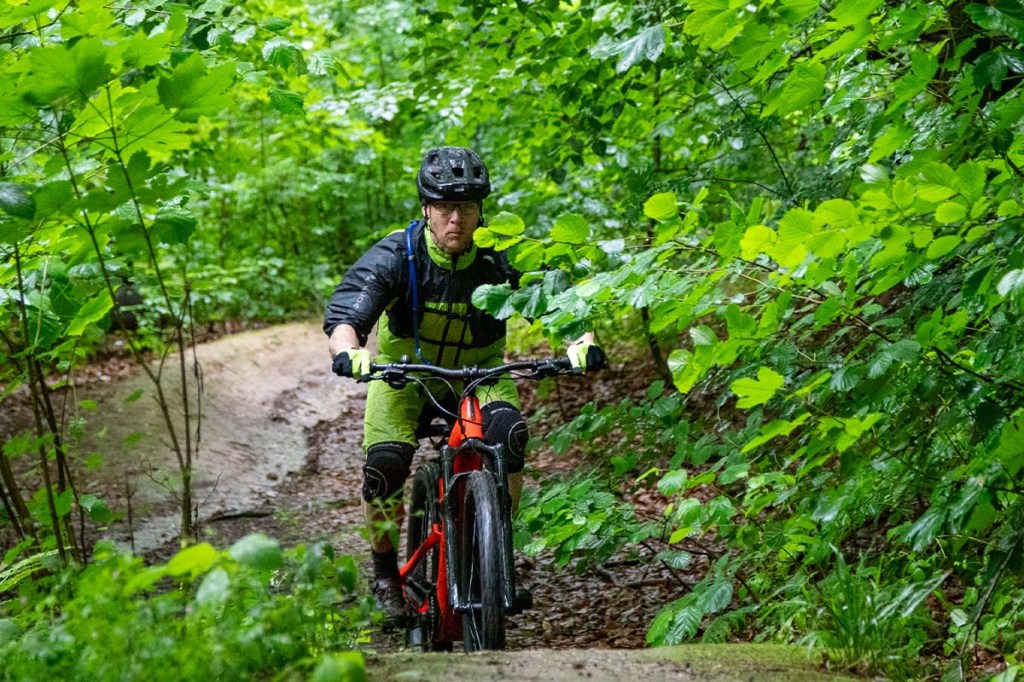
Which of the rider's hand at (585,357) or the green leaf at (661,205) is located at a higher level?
the green leaf at (661,205)

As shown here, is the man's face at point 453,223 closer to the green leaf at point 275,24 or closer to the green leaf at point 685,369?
the green leaf at point 275,24

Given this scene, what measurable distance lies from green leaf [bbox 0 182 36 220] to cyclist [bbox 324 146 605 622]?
160cm

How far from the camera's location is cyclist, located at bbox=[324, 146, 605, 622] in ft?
14.0

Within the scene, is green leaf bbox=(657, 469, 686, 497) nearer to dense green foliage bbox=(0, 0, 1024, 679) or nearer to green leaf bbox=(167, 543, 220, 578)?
dense green foliage bbox=(0, 0, 1024, 679)

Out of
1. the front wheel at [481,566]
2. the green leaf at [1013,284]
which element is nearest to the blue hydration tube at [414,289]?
the front wheel at [481,566]

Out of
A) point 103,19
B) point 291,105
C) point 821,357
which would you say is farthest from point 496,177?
point 103,19

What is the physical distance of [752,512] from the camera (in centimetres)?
383

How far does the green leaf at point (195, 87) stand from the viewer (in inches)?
102

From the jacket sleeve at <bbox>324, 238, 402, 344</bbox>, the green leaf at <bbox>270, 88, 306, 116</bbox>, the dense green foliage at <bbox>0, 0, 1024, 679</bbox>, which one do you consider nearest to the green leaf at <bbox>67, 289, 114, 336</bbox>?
the dense green foliage at <bbox>0, 0, 1024, 679</bbox>

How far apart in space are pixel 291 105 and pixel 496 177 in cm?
485

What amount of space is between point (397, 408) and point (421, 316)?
443mm

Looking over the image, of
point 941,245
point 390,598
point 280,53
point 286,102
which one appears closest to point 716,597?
point 390,598

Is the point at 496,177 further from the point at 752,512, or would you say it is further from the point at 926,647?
the point at 926,647

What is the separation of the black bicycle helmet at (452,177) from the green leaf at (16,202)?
1826 millimetres
